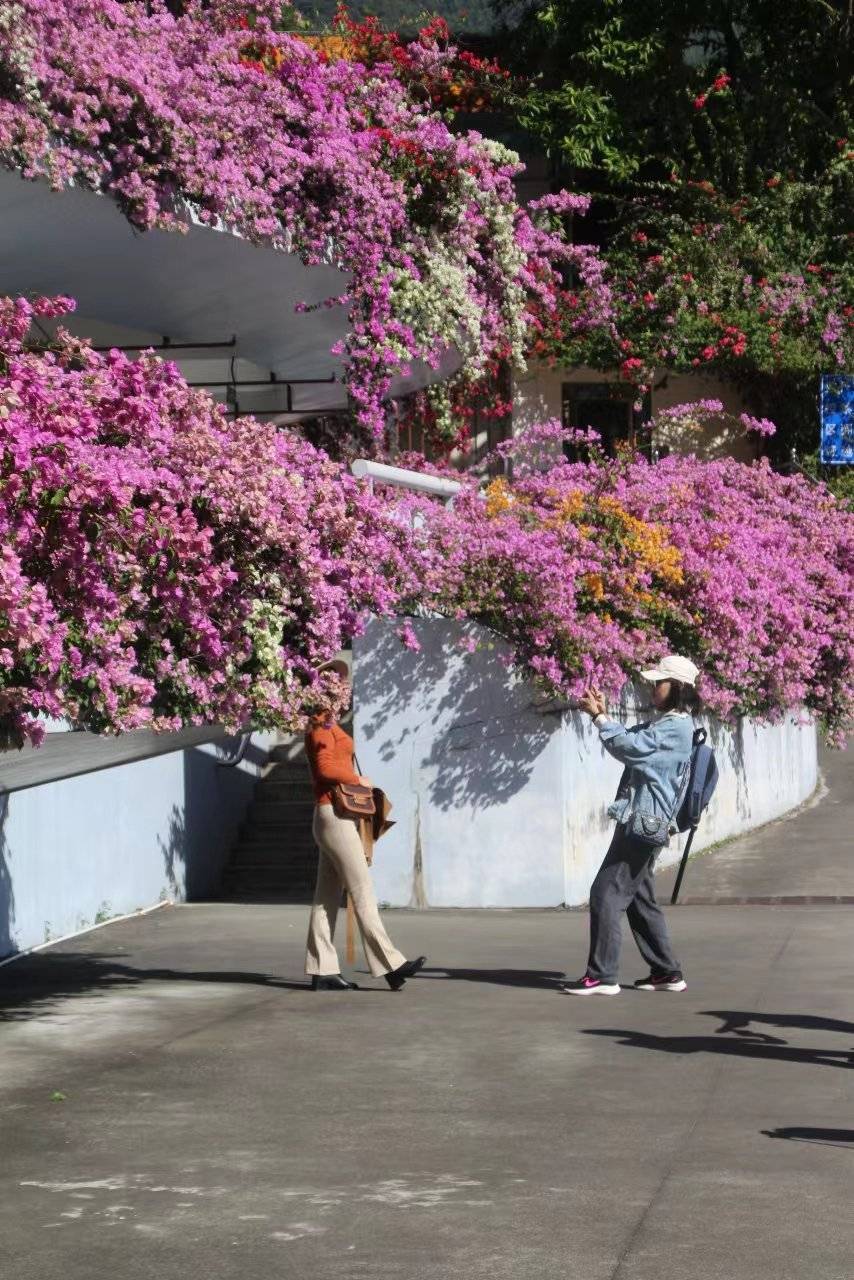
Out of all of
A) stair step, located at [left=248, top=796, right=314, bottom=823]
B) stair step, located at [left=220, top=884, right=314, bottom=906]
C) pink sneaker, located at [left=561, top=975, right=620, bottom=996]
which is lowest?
stair step, located at [left=220, top=884, right=314, bottom=906]

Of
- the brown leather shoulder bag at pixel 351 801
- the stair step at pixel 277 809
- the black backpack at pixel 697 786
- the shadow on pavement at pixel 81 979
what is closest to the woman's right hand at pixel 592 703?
the black backpack at pixel 697 786

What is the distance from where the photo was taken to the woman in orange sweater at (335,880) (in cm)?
1148

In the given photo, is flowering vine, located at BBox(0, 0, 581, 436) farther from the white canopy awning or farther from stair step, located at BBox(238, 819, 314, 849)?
stair step, located at BBox(238, 819, 314, 849)

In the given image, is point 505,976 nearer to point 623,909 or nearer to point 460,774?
point 623,909

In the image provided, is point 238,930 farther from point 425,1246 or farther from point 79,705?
point 425,1246

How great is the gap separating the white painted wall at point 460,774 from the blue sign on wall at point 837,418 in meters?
13.5

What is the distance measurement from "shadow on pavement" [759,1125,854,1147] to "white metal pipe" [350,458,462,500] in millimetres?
7311

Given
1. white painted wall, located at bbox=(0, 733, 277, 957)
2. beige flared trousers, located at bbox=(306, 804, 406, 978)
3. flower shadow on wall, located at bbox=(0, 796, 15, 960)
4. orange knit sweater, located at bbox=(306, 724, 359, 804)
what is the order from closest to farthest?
beige flared trousers, located at bbox=(306, 804, 406, 978), orange knit sweater, located at bbox=(306, 724, 359, 804), flower shadow on wall, located at bbox=(0, 796, 15, 960), white painted wall, located at bbox=(0, 733, 277, 957)

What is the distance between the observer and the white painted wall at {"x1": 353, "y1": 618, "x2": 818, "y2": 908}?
16.0 m

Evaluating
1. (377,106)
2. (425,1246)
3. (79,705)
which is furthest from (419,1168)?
(377,106)

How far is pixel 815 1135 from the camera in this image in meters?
7.68

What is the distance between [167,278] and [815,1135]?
9791mm

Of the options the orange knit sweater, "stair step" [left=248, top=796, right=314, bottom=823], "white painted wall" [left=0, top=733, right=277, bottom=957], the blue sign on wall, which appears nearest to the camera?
the orange knit sweater

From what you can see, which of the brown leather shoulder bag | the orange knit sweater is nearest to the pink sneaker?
the brown leather shoulder bag
